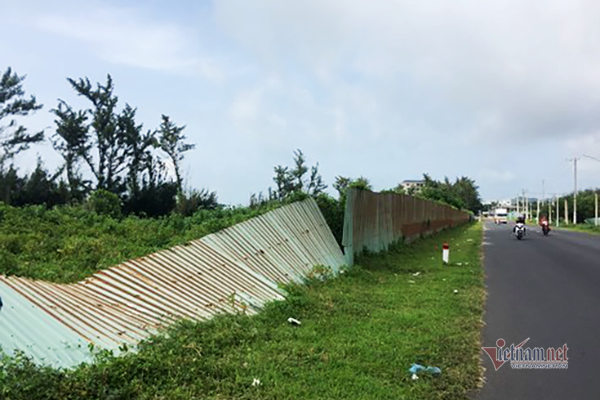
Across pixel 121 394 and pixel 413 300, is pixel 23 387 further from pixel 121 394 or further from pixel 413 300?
pixel 413 300

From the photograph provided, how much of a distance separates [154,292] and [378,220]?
33.5 feet

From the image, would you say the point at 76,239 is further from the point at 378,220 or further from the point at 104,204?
→ the point at 378,220

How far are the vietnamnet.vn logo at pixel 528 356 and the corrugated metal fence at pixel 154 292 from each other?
307 centimetres

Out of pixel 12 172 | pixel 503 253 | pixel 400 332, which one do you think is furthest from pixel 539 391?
pixel 12 172

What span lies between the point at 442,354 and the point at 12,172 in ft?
117

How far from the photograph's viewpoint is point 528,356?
5512 mm

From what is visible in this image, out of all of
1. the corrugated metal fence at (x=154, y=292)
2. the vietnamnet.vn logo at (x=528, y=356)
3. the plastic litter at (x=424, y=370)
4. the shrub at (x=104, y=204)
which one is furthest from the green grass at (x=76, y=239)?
the vietnamnet.vn logo at (x=528, y=356)

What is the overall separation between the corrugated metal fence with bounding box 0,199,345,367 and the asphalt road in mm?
3212

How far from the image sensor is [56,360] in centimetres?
415

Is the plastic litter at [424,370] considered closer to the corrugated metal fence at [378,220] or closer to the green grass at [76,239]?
the green grass at [76,239]

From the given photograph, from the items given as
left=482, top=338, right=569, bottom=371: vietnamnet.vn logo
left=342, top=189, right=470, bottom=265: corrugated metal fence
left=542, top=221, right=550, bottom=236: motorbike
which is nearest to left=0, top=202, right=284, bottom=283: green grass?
left=342, top=189, right=470, bottom=265: corrugated metal fence

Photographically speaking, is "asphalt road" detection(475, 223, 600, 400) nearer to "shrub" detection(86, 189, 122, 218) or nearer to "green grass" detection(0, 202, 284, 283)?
"green grass" detection(0, 202, 284, 283)

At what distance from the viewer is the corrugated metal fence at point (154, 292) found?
4465 mm

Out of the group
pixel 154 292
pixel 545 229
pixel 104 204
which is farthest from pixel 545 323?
pixel 545 229
